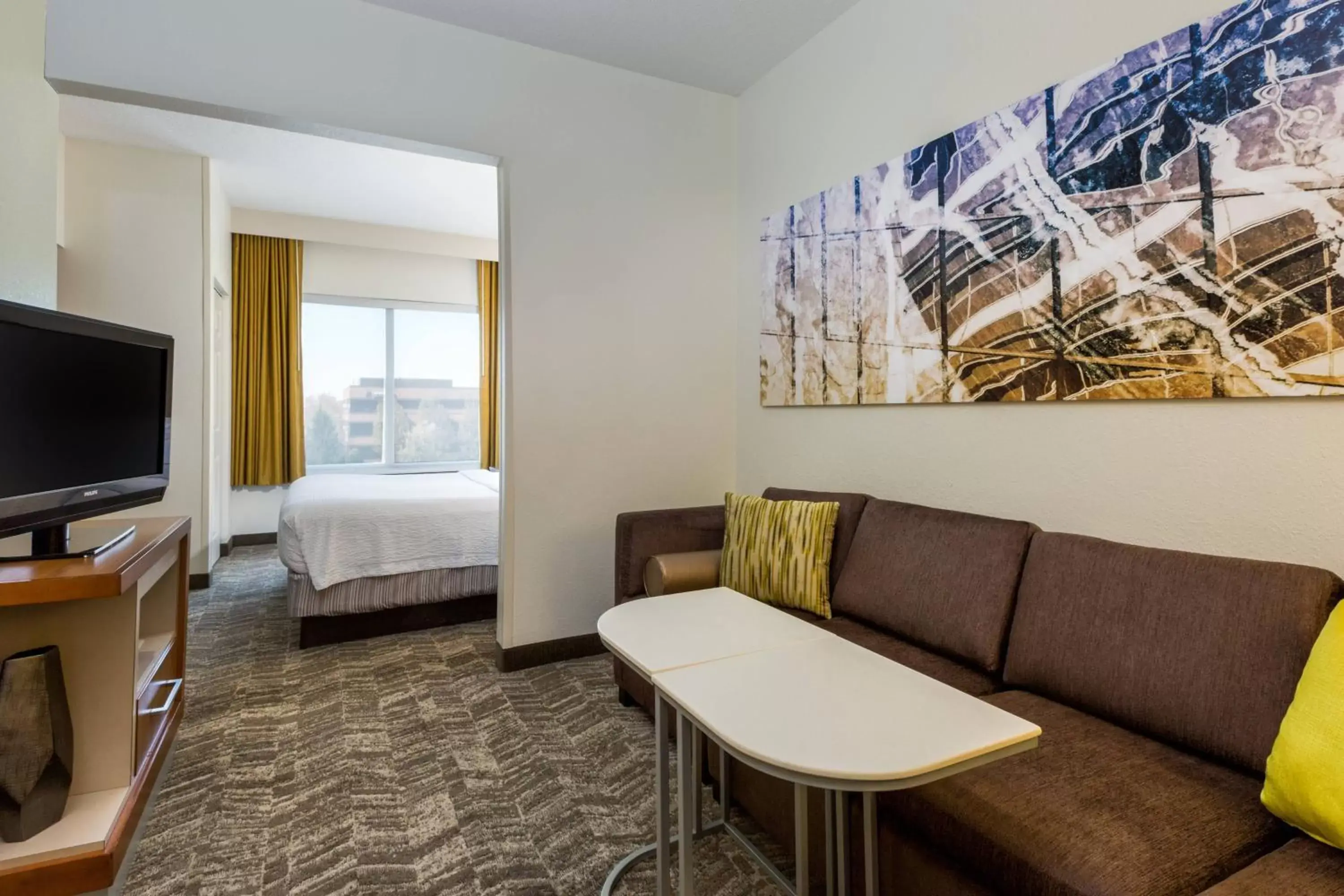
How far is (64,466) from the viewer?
1595mm

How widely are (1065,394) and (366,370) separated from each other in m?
5.88

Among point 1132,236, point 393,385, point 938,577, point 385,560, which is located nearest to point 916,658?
point 938,577

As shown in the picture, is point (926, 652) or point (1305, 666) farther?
point (926, 652)

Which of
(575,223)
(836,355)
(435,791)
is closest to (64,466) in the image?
(435,791)

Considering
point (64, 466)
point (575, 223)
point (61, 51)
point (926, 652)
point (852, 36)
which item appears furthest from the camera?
point (575, 223)

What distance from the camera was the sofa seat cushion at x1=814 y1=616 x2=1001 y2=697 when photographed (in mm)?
1709

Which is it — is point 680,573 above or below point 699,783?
above

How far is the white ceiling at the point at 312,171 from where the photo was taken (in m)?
3.67

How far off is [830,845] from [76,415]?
6.82 ft

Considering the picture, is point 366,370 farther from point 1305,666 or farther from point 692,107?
point 1305,666

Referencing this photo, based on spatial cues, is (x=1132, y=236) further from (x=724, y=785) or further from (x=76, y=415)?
(x=76, y=415)

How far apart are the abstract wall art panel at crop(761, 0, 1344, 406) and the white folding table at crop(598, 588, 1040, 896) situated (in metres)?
1.15

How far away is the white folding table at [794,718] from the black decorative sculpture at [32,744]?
122 cm

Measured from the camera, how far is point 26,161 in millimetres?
2082
